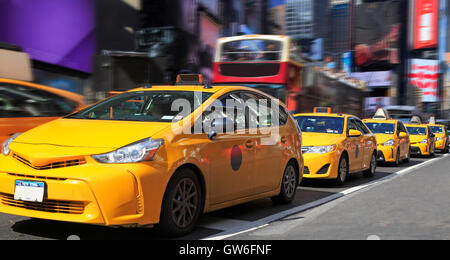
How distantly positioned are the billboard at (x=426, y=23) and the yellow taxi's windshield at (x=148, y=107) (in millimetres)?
108837

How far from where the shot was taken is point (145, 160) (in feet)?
15.7

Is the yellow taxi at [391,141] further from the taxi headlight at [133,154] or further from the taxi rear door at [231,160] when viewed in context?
the taxi headlight at [133,154]

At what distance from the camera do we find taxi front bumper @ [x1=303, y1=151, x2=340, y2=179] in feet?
33.0

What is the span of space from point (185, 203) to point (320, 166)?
5230 mm

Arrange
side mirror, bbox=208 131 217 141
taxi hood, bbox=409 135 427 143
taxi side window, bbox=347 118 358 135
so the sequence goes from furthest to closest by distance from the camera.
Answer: taxi hood, bbox=409 135 427 143 → taxi side window, bbox=347 118 358 135 → side mirror, bbox=208 131 217 141

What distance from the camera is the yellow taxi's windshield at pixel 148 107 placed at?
567cm

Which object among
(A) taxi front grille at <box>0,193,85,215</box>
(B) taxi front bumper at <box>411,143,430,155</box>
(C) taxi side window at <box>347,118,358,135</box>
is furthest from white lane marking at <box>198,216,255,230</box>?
(B) taxi front bumper at <box>411,143,430,155</box>

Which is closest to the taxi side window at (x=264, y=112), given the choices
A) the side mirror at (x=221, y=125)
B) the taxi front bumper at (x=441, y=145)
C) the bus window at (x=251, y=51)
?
the side mirror at (x=221, y=125)

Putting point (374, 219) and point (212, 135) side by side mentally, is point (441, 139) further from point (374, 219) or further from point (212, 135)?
point (212, 135)

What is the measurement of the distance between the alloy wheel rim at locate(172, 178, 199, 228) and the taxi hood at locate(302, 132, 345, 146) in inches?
206

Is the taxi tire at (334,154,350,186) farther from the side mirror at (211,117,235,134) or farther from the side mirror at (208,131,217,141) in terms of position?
the side mirror at (208,131,217,141)

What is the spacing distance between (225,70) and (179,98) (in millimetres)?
10235
